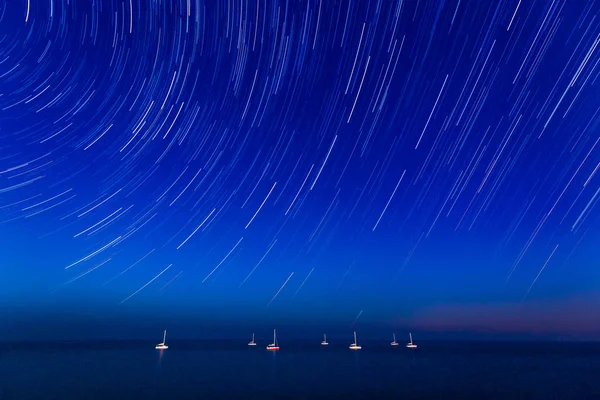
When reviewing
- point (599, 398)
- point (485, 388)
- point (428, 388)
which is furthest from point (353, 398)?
point (599, 398)

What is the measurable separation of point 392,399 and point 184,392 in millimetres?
22660

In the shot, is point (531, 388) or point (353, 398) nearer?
point (353, 398)

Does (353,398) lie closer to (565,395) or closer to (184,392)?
(184,392)

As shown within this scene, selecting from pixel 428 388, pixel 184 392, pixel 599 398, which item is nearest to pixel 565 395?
pixel 599 398

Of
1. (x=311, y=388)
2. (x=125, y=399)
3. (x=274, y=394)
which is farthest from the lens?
(x=311, y=388)

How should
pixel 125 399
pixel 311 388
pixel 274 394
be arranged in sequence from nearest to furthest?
1. pixel 125 399
2. pixel 274 394
3. pixel 311 388

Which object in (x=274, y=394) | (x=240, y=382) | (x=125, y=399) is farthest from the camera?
(x=240, y=382)

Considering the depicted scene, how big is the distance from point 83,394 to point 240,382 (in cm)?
1863

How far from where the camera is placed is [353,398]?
3497cm

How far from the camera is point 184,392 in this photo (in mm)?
39312

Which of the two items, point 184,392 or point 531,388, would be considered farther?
point 531,388

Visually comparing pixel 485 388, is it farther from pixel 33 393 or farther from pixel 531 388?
pixel 33 393

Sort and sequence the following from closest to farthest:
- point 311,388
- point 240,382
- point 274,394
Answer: point 274,394, point 311,388, point 240,382

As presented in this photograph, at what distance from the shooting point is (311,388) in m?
41.5
